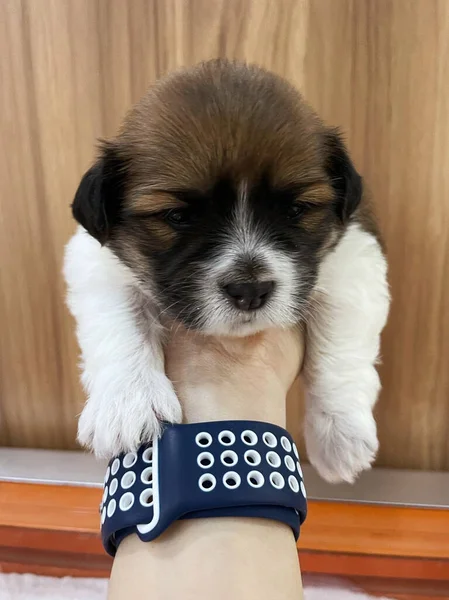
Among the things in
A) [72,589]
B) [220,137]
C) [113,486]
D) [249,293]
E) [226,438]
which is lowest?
[72,589]

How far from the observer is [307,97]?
194 centimetres

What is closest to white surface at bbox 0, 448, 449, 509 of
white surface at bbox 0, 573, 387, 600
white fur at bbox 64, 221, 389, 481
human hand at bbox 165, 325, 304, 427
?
white surface at bbox 0, 573, 387, 600

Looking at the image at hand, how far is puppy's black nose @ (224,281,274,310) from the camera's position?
1.21 metres

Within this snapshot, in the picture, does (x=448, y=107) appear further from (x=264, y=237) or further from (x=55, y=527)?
(x=55, y=527)

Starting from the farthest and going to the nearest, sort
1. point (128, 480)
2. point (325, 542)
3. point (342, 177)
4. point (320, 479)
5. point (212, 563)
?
point (320, 479) < point (325, 542) < point (342, 177) < point (128, 480) < point (212, 563)

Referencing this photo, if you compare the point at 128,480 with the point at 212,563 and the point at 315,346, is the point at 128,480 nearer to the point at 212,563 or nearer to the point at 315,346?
the point at 212,563

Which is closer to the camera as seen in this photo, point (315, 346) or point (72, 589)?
point (315, 346)

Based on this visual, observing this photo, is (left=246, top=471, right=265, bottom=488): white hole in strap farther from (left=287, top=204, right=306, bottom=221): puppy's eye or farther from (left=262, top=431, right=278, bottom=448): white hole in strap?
(left=287, top=204, right=306, bottom=221): puppy's eye

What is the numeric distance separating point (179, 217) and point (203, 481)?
0.58 meters

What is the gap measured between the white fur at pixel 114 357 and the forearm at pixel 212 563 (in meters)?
0.24

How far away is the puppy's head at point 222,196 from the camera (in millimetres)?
1221

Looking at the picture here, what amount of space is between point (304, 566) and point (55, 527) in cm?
91

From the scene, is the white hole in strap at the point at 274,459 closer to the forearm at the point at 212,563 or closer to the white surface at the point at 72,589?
the forearm at the point at 212,563

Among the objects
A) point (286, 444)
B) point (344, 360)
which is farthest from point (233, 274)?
point (344, 360)
